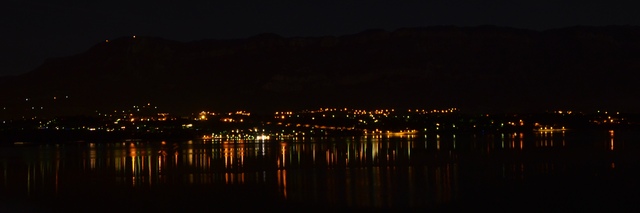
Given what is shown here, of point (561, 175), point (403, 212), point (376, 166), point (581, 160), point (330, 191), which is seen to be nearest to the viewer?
point (403, 212)

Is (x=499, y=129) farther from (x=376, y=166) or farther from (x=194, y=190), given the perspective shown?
(x=194, y=190)

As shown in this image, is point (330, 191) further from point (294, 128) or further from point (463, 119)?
point (463, 119)

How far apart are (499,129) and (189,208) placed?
471 feet

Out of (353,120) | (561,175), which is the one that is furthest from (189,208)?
(353,120)

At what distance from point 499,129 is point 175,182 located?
13503 cm

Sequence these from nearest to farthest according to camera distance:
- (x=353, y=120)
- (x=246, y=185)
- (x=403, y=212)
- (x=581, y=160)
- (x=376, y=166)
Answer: (x=403, y=212) < (x=246, y=185) < (x=376, y=166) < (x=581, y=160) < (x=353, y=120)

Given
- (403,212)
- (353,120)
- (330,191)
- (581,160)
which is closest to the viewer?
(403,212)

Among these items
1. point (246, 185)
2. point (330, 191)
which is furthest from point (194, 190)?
point (330, 191)

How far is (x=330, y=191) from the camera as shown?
116ft

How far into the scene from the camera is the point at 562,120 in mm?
189000

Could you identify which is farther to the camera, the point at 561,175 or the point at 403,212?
the point at 561,175

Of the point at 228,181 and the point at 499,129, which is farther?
the point at 499,129

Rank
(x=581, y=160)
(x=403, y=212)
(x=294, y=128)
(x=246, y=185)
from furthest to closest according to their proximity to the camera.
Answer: (x=294, y=128), (x=581, y=160), (x=246, y=185), (x=403, y=212)

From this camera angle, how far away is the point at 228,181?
4044 cm
